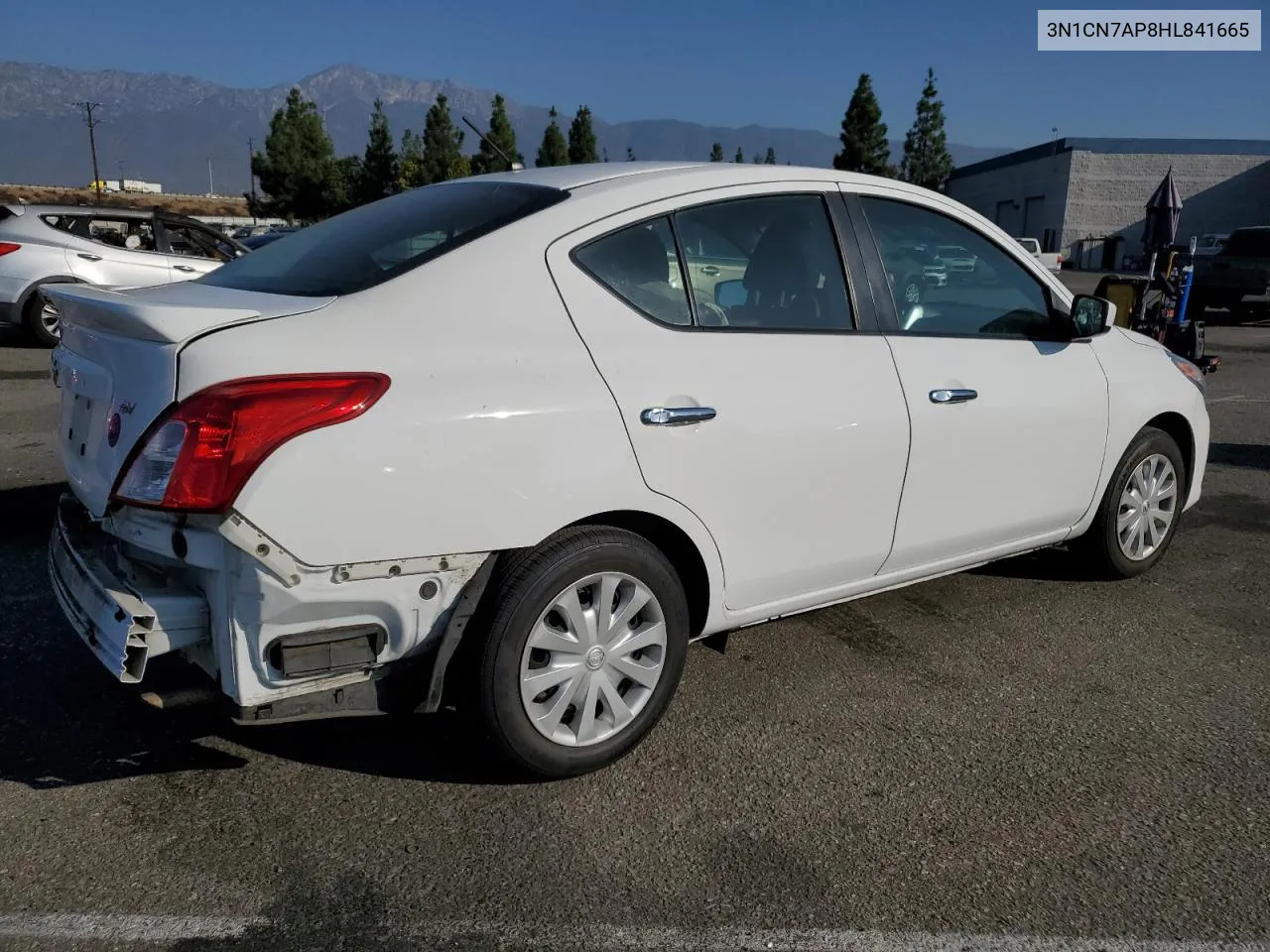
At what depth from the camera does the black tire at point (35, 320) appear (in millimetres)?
11578

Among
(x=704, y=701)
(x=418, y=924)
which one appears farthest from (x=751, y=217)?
(x=418, y=924)

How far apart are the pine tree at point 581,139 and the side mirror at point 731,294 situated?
57955mm

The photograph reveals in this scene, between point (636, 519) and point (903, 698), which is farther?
point (903, 698)

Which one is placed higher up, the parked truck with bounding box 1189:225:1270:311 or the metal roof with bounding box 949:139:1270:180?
→ the metal roof with bounding box 949:139:1270:180

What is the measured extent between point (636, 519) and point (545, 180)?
45.4 inches

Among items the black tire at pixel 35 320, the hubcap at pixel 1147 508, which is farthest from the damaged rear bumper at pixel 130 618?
the black tire at pixel 35 320

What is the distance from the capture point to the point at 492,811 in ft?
8.82

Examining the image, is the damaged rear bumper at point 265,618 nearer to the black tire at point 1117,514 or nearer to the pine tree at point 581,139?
the black tire at point 1117,514

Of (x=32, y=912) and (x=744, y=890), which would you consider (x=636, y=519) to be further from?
(x=32, y=912)

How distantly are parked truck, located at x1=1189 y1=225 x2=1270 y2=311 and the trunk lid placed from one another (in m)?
20.6

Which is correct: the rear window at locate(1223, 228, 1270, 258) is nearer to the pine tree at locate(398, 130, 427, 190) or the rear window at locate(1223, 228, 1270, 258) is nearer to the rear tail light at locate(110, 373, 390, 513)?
the rear tail light at locate(110, 373, 390, 513)

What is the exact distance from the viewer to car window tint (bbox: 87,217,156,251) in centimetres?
1150

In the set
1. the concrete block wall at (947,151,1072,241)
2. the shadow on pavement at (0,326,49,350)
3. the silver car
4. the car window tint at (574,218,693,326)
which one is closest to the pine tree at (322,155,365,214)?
the concrete block wall at (947,151,1072,241)

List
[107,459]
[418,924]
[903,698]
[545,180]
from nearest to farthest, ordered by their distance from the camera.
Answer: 1. [418,924]
2. [107,459]
3. [545,180]
4. [903,698]
